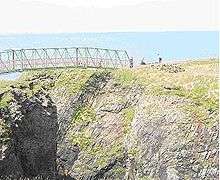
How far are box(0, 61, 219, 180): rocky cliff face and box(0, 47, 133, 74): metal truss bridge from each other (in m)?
3.97

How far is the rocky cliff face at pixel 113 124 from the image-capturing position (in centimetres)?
4328

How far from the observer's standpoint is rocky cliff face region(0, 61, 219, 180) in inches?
1704

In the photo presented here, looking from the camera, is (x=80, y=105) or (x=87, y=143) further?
(x=80, y=105)

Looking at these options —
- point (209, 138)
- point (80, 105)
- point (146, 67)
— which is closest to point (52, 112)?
point (80, 105)

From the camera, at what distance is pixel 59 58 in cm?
6069

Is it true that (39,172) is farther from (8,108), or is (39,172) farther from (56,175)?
(8,108)

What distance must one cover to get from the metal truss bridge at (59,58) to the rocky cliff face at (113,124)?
3.97m

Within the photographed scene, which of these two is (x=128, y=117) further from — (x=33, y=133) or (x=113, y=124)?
(x=33, y=133)

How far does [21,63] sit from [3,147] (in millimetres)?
15126

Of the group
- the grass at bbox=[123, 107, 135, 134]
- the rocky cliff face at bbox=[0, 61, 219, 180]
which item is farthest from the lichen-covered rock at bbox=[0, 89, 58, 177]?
the grass at bbox=[123, 107, 135, 134]

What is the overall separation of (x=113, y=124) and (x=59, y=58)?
1428 centimetres

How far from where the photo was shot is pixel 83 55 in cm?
6109

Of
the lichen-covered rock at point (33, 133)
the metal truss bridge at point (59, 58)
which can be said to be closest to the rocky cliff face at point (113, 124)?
the lichen-covered rock at point (33, 133)

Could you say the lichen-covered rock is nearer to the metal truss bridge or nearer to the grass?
Result: the grass
